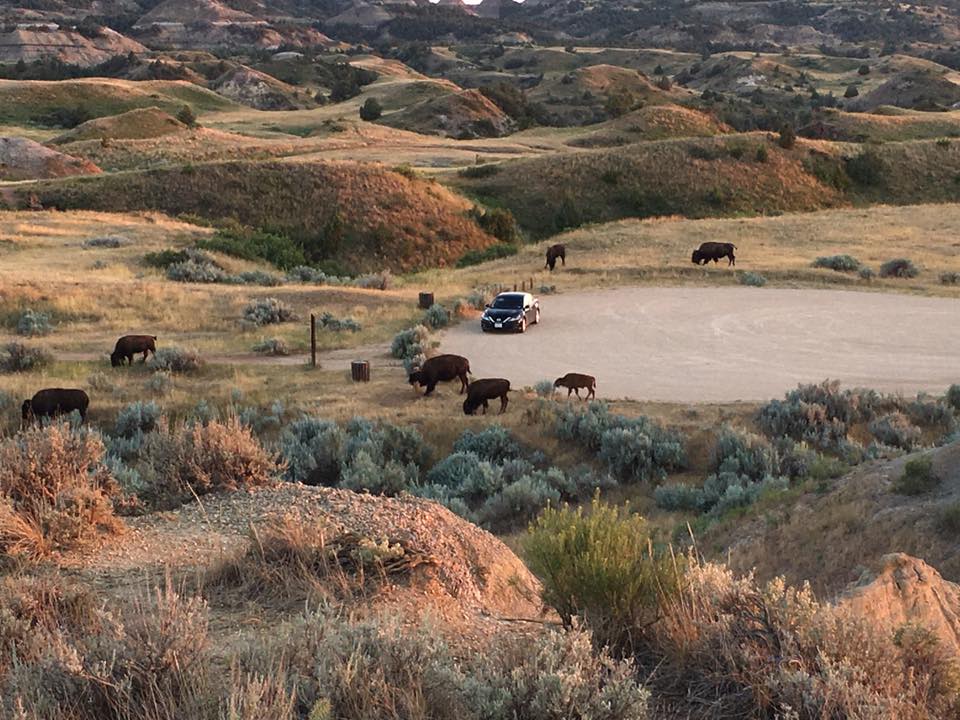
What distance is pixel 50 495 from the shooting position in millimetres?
8938

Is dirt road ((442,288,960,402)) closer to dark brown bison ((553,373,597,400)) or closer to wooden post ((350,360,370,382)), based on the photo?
dark brown bison ((553,373,597,400))

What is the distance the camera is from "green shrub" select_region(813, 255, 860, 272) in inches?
1439

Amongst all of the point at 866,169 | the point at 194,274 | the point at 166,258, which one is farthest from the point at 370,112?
the point at 194,274

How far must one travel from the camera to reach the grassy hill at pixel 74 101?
87.5 m

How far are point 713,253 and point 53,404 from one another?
87.4 ft

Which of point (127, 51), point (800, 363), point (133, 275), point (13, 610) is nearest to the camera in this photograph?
point (13, 610)

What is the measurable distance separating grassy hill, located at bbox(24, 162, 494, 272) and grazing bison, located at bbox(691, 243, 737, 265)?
57.2 feet

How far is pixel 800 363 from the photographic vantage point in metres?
22.9

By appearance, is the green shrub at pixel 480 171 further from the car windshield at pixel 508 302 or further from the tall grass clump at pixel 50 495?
the tall grass clump at pixel 50 495

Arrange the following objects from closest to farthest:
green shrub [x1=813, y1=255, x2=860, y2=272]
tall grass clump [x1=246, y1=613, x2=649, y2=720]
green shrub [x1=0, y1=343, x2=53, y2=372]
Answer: tall grass clump [x1=246, y1=613, x2=649, y2=720] < green shrub [x1=0, y1=343, x2=53, y2=372] < green shrub [x1=813, y1=255, x2=860, y2=272]

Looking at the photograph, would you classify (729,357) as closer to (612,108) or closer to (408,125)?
(408,125)

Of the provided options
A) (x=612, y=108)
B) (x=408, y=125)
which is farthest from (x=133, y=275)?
(x=612, y=108)

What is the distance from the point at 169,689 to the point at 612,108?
350 feet

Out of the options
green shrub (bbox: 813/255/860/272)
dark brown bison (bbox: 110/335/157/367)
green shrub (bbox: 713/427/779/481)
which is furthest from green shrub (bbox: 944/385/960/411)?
green shrub (bbox: 813/255/860/272)
